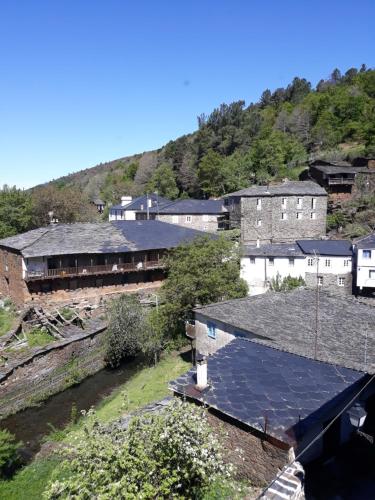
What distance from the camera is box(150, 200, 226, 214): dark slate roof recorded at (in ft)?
187

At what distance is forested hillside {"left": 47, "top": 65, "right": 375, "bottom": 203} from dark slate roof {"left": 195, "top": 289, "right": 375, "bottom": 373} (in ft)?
154

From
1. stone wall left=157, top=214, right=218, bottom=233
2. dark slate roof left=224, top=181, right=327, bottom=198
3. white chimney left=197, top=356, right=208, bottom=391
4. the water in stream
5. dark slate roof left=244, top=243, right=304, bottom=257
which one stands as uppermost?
dark slate roof left=224, top=181, right=327, bottom=198

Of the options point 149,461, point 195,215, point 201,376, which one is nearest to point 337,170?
point 195,215

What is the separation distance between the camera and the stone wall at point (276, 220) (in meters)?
47.6

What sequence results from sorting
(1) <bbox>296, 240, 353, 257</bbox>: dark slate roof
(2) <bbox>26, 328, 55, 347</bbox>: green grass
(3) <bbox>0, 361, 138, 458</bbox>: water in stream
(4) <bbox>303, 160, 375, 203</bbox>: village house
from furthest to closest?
1. (4) <bbox>303, 160, 375, 203</bbox>: village house
2. (1) <bbox>296, 240, 353, 257</bbox>: dark slate roof
3. (2) <bbox>26, 328, 55, 347</bbox>: green grass
4. (3) <bbox>0, 361, 138, 458</bbox>: water in stream

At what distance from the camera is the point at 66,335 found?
28.2 metres

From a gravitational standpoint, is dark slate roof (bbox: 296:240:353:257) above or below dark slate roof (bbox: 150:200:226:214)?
below

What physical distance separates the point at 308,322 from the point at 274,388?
7.08m

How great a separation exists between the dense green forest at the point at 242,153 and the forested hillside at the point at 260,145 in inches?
6.8

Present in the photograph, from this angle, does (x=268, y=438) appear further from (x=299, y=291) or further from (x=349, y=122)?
(x=349, y=122)

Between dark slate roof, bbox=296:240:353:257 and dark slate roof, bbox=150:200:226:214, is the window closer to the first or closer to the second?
dark slate roof, bbox=296:240:353:257

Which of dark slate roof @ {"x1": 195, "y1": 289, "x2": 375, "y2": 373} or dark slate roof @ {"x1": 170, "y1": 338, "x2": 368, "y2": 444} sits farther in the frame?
dark slate roof @ {"x1": 195, "y1": 289, "x2": 375, "y2": 373}

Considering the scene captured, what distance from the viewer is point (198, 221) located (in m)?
57.4

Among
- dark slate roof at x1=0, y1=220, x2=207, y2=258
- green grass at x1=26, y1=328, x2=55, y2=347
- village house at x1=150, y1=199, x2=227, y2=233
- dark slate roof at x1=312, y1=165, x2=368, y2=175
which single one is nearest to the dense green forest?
dark slate roof at x1=312, y1=165, x2=368, y2=175
